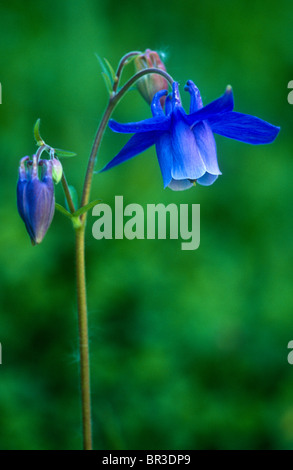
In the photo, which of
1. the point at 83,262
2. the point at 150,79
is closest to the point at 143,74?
the point at 150,79

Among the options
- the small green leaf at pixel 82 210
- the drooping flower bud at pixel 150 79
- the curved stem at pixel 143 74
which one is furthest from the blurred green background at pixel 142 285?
the small green leaf at pixel 82 210

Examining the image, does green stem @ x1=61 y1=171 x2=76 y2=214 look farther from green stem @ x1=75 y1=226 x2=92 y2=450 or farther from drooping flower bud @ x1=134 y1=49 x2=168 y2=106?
drooping flower bud @ x1=134 y1=49 x2=168 y2=106

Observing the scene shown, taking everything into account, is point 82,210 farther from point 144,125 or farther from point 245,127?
point 245,127

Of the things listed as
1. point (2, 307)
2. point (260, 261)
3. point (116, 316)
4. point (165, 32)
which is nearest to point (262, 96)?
point (165, 32)

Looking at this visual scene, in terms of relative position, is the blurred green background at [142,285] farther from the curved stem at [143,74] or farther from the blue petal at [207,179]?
the blue petal at [207,179]

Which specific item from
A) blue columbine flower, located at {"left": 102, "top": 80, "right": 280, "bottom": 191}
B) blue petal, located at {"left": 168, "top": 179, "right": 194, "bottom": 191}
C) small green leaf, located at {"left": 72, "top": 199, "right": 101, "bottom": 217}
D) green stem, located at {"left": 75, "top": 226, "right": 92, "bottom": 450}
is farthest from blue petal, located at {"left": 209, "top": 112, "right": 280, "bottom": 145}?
green stem, located at {"left": 75, "top": 226, "right": 92, "bottom": 450}
